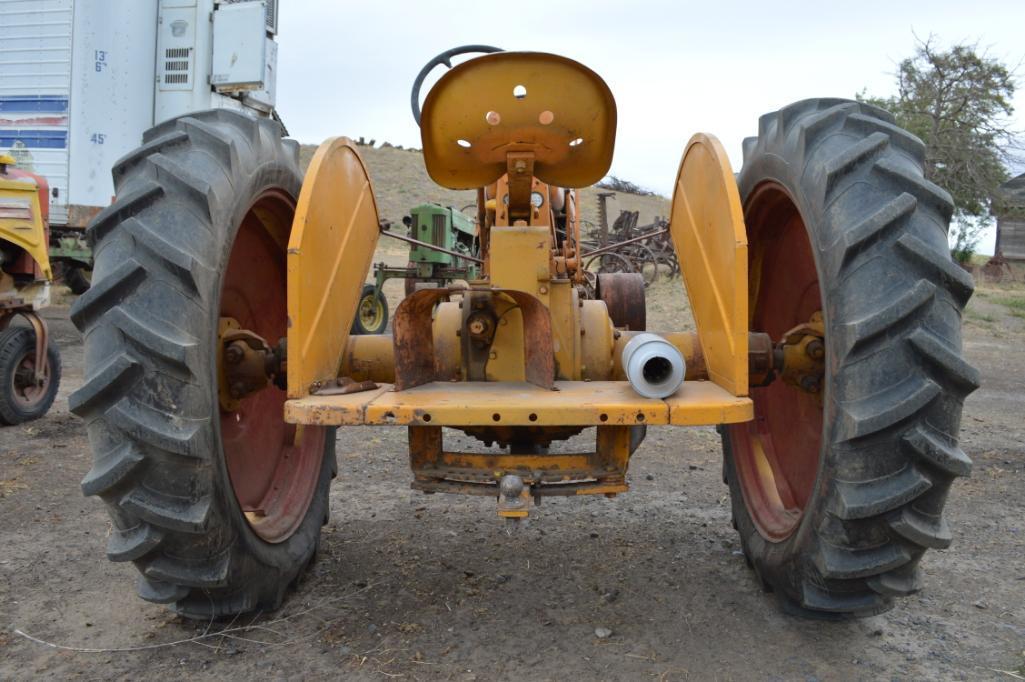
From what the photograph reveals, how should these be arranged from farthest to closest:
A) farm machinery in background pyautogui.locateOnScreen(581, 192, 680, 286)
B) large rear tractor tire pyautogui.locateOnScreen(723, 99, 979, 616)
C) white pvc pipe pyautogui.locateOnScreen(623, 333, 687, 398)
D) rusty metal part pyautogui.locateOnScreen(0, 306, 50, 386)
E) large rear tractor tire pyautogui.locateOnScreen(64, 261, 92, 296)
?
farm machinery in background pyautogui.locateOnScreen(581, 192, 680, 286) → large rear tractor tire pyautogui.locateOnScreen(64, 261, 92, 296) → rusty metal part pyautogui.locateOnScreen(0, 306, 50, 386) → white pvc pipe pyautogui.locateOnScreen(623, 333, 687, 398) → large rear tractor tire pyautogui.locateOnScreen(723, 99, 979, 616)

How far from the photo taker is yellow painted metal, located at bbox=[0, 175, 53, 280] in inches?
273

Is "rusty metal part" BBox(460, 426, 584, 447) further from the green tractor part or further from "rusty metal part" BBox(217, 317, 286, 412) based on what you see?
the green tractor part

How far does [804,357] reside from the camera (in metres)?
3.06

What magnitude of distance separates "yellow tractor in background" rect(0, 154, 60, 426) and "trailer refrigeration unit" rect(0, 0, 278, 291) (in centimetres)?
281

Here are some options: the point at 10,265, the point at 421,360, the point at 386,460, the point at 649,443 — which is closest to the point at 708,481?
the point at 649,443

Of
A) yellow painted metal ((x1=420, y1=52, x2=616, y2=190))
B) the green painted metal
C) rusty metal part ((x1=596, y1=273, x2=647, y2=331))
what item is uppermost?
the green painted metal

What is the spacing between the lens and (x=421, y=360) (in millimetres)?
3055

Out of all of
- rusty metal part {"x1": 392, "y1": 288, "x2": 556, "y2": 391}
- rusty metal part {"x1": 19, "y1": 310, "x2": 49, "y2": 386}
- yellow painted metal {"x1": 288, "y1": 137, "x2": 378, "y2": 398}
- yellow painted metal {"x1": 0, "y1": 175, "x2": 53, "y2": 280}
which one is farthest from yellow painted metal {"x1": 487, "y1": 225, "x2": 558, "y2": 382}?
yellow painted metal {"x1": 0, "y1": 175, "x2": 53, "y2": 280}

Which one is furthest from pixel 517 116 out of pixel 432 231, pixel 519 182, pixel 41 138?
pixel 432 231

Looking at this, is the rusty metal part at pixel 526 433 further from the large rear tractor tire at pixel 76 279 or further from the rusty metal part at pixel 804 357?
the large rear tractor tire at pixel 76 279

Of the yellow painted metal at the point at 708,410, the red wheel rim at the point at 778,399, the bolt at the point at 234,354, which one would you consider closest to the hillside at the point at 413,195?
the red wheel rim at the point at 778,399

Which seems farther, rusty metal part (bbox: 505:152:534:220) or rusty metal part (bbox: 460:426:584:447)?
rusty metal part (bbox: 505:152:534:220)

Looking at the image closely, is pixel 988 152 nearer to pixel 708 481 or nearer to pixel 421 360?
pixel 708 481

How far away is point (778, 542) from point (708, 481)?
2.26 metres
